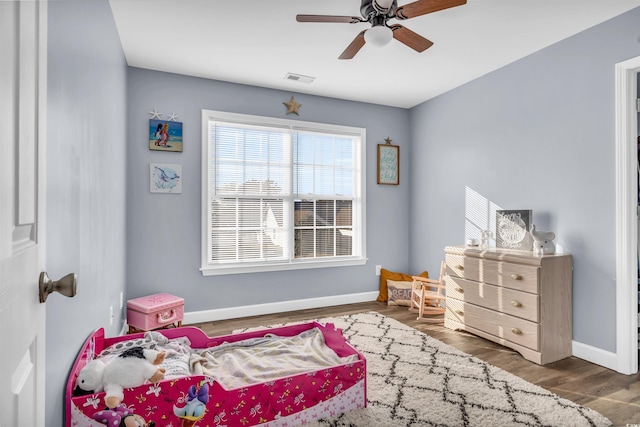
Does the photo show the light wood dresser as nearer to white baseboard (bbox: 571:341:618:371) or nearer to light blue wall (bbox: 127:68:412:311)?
white baseboard (bbox: 571:341:618:371)

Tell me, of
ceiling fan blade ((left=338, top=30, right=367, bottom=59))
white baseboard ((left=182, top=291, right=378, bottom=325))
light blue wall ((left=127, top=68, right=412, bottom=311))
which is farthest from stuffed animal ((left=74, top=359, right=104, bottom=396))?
ceiling fan blade ((left=338, top=30, right=367, bottom=59))

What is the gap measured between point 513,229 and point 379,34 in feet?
7.10

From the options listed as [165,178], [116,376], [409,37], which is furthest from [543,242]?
[165,178]

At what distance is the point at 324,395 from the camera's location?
1.92m

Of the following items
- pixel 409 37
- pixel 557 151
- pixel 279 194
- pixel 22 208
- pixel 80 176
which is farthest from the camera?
pixel 279 194

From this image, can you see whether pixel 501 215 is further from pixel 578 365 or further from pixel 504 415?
pixel 504 415

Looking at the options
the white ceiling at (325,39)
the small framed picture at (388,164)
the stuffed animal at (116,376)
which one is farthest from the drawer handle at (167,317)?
the small framed picture at (388,164)

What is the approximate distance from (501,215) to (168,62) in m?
3.44

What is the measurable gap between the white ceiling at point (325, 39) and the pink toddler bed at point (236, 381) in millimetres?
2228

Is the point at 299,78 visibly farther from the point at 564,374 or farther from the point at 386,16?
the point at 564,374

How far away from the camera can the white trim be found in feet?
8.22

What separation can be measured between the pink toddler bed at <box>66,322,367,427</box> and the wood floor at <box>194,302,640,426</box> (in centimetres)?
104

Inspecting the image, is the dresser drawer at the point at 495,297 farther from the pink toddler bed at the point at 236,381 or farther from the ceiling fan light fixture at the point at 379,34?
the ceiling fan light fixture at the point at 379,34

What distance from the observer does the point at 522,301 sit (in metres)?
2.77
